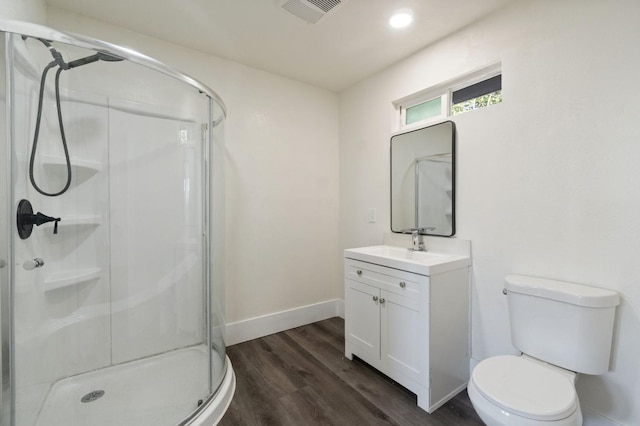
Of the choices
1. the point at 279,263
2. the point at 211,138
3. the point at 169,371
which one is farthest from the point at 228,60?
the point at 169,371

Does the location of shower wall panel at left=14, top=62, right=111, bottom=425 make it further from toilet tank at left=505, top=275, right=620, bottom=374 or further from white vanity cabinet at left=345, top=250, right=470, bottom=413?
toilet tank at left=505, top=275, right=620, bottom=374

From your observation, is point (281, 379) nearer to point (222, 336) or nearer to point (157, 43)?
point (222, 336)

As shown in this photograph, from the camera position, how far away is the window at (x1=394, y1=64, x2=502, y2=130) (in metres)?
1.87

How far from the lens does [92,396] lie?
5.15ft

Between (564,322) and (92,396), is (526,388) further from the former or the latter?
(92,396)

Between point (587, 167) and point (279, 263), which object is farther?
point (279, 263)

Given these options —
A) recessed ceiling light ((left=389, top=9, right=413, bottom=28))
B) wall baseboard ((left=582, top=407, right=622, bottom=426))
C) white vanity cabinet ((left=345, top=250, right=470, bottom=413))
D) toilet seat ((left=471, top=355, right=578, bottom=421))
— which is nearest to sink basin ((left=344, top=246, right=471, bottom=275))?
white vanity cabinet ((left=345, top=250, right=470, bottom=413))

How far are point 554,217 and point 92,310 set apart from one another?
2.69m

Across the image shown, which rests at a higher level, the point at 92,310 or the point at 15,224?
the point at 15,224

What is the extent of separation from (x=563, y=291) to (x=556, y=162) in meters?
0.69

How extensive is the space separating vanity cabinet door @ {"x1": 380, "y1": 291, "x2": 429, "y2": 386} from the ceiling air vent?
1820 mm

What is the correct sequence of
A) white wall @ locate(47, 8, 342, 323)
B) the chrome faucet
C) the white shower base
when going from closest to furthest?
the white shower base < the chrome faucet < white wall @ locate(47, 8, 342, 323)

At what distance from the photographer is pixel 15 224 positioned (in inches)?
48.2

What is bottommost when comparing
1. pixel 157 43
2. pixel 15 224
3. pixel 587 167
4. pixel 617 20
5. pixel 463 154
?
pixel 15 224
